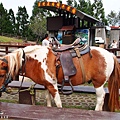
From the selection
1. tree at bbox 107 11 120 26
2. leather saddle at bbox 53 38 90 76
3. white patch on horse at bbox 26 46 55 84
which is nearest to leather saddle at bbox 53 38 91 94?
leather saddle at bbox 53 38 90 76

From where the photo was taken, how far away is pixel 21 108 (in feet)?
7.33

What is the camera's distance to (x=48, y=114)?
2.06 m

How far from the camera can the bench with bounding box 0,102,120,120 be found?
1.96m

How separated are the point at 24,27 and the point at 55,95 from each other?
5170cm

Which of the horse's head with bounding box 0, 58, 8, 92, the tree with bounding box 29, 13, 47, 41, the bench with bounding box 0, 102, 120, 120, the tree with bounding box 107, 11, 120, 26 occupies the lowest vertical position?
the bench with bounding box 0, 102, 120, 120

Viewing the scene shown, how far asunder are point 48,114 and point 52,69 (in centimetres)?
88

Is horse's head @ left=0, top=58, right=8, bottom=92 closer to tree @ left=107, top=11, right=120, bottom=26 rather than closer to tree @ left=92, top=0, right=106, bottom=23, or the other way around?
tree @ left=92, top=0, right=106, bottom=23

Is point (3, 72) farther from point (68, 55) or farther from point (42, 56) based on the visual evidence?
point (68, 55)

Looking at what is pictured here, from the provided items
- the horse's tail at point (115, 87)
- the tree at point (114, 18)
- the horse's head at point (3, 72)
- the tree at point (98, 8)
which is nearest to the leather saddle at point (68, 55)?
the horse's tail at point (115, 87)

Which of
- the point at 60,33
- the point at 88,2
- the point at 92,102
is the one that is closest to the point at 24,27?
the point at 88,2

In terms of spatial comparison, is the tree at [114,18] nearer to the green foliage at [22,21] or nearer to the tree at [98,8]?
the tree at [98,8]

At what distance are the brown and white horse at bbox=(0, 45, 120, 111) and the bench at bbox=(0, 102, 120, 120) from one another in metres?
0.58

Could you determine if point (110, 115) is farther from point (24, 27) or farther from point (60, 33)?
point (24, 27)

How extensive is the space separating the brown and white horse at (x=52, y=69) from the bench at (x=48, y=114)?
0.58 metres
